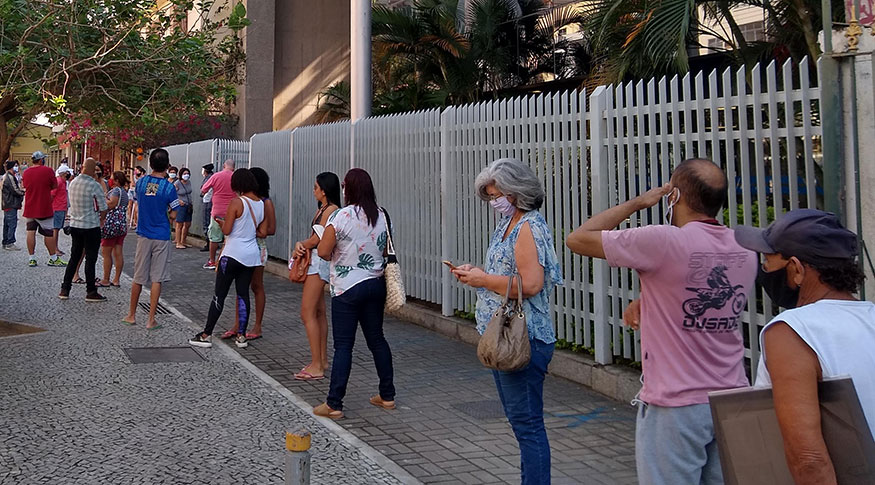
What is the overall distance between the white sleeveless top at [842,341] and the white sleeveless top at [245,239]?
6.68 m

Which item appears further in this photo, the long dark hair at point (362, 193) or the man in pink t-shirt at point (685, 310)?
the long dark hair at point (362, 193)

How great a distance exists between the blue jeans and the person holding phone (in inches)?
120

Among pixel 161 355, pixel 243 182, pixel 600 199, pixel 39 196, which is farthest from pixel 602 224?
pixel 39 196

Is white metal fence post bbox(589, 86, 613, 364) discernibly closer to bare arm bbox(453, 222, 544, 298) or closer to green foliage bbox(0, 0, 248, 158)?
bare arm bbox(453, 222, 544, 298)

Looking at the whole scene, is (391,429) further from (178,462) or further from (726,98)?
(726,98)

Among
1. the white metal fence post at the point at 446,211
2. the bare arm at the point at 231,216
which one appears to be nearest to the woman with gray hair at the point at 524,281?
the bare arm at the point at 231,216

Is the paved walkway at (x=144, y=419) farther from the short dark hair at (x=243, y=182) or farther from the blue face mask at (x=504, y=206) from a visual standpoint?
the blue face mask at (x=504, y=206)

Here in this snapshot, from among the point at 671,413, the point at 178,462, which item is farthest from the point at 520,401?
the point at 178,462

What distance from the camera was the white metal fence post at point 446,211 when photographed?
9.30 metres

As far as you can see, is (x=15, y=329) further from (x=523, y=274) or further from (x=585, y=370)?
(x=523, y=274)

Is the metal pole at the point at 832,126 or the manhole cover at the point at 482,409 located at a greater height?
the metal pole at the point at 832,126

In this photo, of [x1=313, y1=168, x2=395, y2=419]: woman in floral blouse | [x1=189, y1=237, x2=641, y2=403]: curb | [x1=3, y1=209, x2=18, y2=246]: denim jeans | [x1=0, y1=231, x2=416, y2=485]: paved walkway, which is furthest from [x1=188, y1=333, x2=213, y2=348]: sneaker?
[x1=3, y1=209, x2=18, y2=246]: denim jeans

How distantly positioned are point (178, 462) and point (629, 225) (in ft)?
13.0

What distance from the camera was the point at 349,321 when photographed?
601 centimetres
